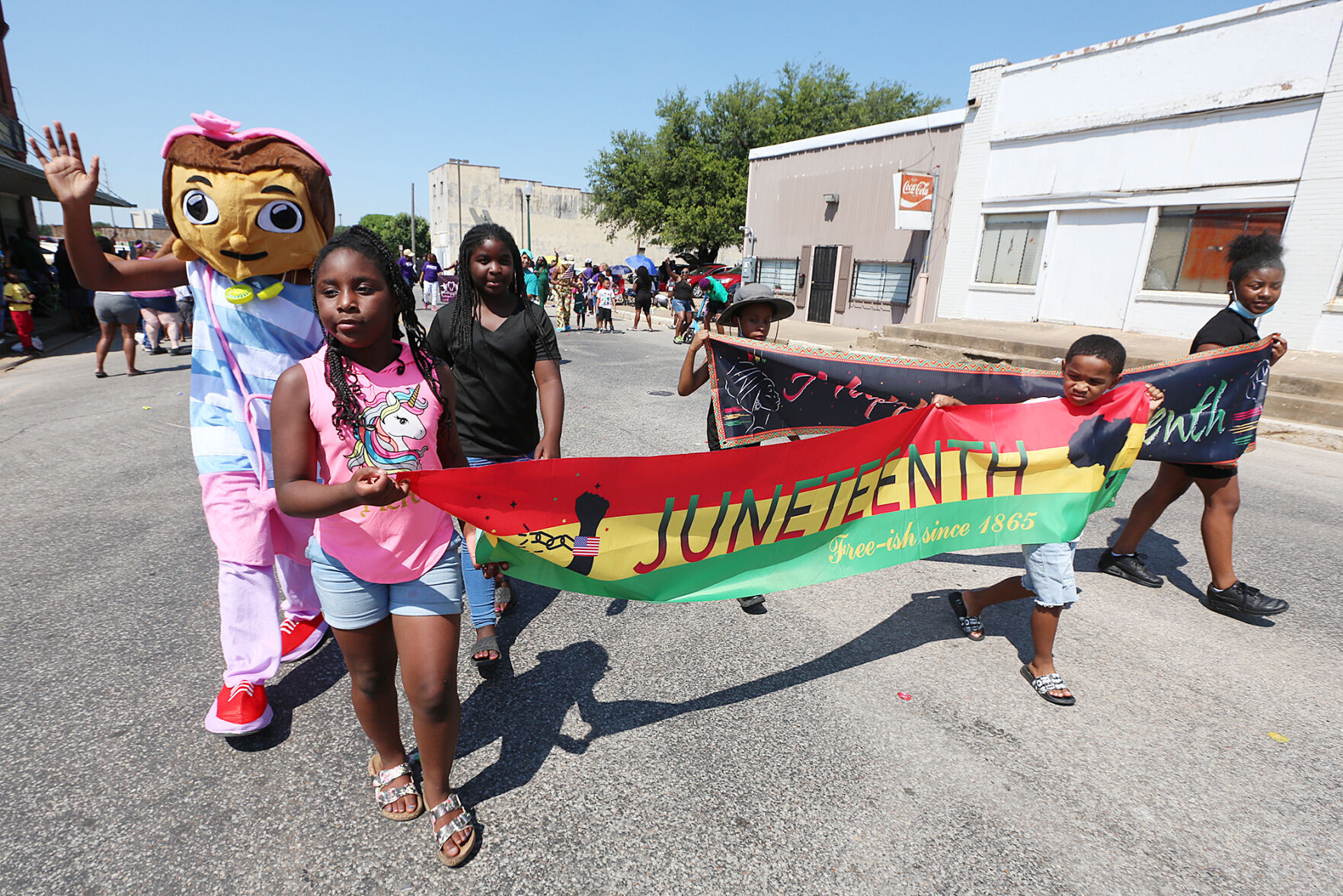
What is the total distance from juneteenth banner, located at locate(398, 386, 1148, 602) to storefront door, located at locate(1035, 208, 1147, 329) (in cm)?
1418

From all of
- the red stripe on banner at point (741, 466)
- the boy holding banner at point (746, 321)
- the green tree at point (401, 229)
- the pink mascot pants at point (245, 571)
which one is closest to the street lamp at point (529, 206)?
the boy holding banner at point (746, 321)

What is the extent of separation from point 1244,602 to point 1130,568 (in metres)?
0.61

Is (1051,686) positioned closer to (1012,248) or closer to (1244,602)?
(1244,602)

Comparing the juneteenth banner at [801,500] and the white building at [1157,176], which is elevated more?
the white building at [1157,176]

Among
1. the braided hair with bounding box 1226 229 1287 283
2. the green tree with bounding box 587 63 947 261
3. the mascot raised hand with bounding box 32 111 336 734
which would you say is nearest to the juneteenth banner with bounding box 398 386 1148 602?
the mascot raised hand with bounding box 32 111 336 734

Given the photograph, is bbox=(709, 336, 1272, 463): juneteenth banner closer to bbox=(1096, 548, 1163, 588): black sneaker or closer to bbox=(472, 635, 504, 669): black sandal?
bbox=(1096, 548, 1163, 588): black sneaker

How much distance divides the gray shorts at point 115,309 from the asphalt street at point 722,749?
7051 mm

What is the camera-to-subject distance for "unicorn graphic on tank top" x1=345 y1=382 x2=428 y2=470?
1968 mm

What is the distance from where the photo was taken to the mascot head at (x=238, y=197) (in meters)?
2.57

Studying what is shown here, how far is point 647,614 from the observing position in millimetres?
3740

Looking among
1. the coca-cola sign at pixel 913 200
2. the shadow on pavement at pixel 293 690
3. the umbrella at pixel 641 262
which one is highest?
the coca-cola sign at pixel 913 200

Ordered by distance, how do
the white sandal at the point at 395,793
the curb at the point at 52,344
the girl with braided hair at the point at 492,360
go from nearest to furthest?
the white sandal at the point at 395,793, the girl with braided hair at the point at 492,360, the curb at the point at 52,344

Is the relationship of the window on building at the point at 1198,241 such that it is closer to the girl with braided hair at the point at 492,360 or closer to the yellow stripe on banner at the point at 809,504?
the yellow stripe on banner at the point at 809,504

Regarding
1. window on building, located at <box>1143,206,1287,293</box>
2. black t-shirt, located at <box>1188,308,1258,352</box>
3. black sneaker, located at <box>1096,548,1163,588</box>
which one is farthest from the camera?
window on building, located at <box>1143,206,1287,293</box>
